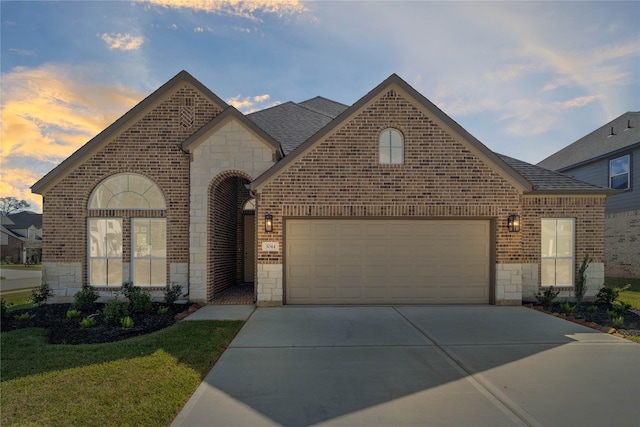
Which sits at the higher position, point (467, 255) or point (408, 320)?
point (467, 255)

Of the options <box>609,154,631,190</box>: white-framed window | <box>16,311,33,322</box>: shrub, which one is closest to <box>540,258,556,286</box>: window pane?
<box>609,154,631,190</box>: white-framed window

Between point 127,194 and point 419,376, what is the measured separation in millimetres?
9267

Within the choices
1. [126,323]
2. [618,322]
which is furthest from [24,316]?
[618,322]

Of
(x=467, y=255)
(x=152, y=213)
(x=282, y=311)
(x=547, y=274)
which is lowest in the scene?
(x=282, y=311)

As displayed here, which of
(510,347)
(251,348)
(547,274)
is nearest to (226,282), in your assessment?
(251,348)

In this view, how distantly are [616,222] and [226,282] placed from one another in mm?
20218

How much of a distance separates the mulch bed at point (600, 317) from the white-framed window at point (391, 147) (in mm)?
5533

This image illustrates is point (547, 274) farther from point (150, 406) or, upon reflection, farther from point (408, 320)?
point (150, 406)

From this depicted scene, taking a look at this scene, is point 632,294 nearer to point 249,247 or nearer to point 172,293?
point 249,247

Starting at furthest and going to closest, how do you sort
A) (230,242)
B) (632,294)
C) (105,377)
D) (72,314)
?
(632,294)
(230,242)
(72,314)
(105,377)

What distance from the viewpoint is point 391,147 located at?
31.2 ft

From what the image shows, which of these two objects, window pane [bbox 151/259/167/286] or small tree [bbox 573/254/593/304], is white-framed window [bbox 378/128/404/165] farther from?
window pane [bbox 151/259/167/286]

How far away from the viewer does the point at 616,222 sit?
18.3 meters

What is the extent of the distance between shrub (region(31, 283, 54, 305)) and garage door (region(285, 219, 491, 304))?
270 inches
